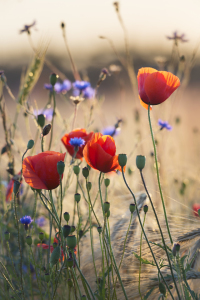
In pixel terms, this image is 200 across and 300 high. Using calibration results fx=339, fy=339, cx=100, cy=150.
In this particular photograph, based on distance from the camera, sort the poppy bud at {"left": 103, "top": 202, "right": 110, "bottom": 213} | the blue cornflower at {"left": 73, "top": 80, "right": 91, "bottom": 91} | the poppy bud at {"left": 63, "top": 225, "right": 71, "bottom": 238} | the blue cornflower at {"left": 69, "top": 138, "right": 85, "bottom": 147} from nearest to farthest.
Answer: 1. the poppy bud at {"left": 63, "top": 225, "right": 71, "bottom": 238}
2. the poppy bud at {"left": 103, "top": 202, "right": 110, "bottom": 213}
3. the blue cornflower at {"left": 69, "top": 138, "right": 85, "bottom": 147}
4. the blue cornflower at {"left": 73, "top": 80, "right": 91, "bottom": 91}

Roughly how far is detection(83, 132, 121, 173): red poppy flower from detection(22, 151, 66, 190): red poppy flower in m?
0.09

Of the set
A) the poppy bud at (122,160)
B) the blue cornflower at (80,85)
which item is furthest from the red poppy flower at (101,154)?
the blue cornflower at (80,85)

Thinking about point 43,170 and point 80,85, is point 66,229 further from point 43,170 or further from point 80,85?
point 80,85

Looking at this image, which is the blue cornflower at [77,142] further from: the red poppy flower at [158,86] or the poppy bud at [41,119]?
the red poppy flower at [158,86]

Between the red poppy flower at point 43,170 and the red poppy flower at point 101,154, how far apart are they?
3.4 inches

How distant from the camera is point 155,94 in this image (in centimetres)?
87

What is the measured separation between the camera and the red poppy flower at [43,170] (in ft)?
2.73

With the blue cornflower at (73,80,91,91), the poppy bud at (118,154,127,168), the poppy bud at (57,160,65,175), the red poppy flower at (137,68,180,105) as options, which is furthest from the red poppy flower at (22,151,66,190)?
the blue cornflower at (73,80,91,91)

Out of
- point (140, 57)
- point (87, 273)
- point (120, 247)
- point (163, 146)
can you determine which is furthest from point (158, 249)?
point (140, 57)

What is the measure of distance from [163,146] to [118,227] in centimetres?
106

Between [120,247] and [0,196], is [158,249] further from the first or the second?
[0,196]

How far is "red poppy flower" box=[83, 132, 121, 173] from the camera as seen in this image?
0.88m

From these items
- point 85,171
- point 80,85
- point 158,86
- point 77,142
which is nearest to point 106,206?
point 85,171

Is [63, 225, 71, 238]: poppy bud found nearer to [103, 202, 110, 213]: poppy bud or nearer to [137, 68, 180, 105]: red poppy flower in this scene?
[103, 202, 110, 213]: poppy bud
